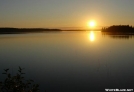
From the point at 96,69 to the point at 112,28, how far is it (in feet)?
334

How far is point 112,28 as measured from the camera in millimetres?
110438

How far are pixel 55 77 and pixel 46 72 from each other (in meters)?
1.21

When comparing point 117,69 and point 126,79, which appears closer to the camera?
point 126,79

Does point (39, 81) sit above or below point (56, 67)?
below

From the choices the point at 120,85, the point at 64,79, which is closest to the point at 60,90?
the point at 64,79

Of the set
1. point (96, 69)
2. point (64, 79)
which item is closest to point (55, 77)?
point (64, 79)

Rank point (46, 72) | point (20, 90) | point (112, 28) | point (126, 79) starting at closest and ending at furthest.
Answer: point (20, 90)
point (126, 79)
point (46, 72)
point (112, 28)

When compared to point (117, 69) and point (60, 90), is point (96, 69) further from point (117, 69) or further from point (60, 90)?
point (60, 90)

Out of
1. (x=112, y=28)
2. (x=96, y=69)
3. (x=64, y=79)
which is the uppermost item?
(x=112, y=28)

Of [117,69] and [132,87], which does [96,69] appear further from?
[132,87]

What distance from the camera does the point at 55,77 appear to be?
422 inches

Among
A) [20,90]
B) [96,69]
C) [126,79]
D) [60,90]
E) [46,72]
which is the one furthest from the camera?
[96,69]

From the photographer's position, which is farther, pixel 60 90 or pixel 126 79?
pixel 126 79

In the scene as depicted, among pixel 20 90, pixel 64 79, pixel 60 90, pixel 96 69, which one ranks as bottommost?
pixel 20 90
